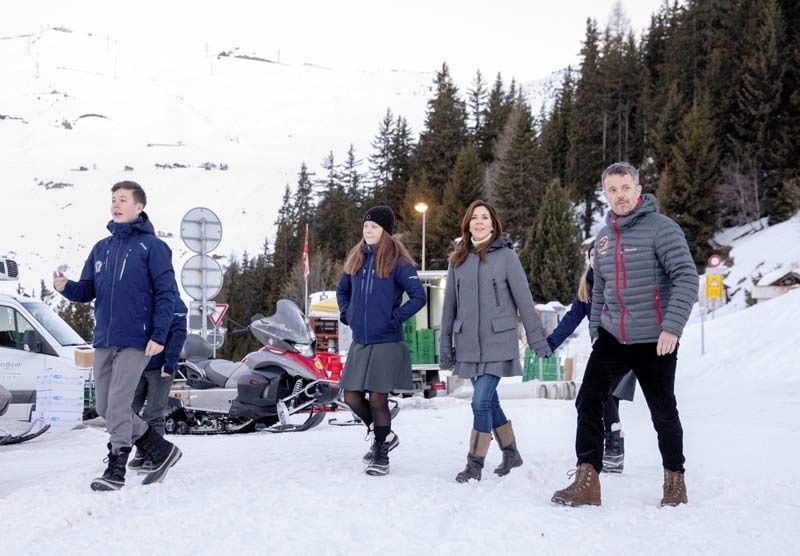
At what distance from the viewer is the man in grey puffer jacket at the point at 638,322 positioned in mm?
4176

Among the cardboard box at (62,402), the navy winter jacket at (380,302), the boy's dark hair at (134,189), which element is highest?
the boy's dark hair at (134,189)

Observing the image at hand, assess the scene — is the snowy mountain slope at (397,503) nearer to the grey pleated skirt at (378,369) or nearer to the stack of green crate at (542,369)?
the grey pleated skirt at (378,369)

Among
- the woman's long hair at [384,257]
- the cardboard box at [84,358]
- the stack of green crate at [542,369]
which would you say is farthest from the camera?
the stack of green crate at [542,369]

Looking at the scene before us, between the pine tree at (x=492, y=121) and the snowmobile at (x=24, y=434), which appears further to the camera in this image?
the pine tree at (x=492, y=121)

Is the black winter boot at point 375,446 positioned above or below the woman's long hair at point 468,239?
below

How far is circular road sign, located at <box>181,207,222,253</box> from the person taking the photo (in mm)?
12094

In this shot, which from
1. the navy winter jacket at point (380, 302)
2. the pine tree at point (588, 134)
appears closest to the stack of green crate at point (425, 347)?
the navy winter jacket at point (380, 302)

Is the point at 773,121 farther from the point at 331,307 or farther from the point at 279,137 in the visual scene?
the point at 279,137

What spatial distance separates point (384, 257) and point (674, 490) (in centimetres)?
241

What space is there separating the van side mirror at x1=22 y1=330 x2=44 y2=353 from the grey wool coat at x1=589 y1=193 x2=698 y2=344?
7996 millimetres

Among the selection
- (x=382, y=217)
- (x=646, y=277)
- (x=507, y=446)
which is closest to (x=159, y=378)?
(x=382, y=217)

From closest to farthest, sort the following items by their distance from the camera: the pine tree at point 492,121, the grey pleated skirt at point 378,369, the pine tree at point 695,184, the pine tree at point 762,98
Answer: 1. the grey pleated skirt at point 378,369
2. the pine tree at point 695,184
3. the pine tree at point 762,98
4. the pine tree at point 492,121

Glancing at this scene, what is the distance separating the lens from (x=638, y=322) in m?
4.24

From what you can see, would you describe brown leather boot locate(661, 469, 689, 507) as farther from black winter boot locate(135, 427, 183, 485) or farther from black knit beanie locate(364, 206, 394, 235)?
black winter boot locate(135, 427, 183, 485)
